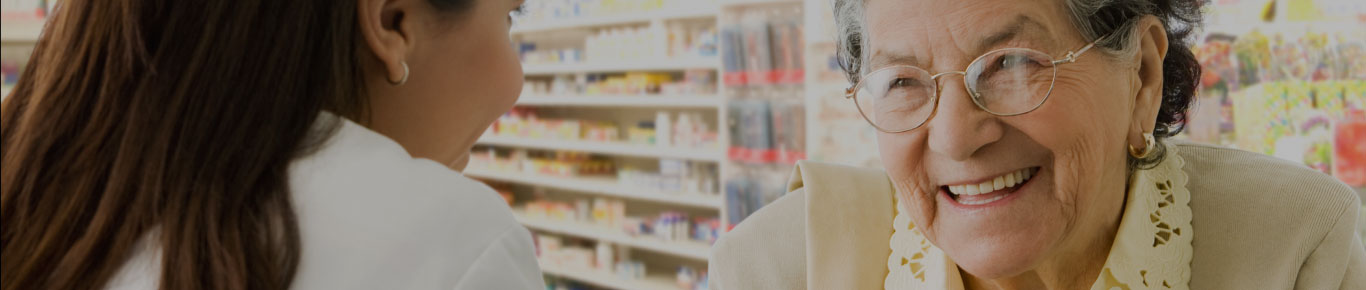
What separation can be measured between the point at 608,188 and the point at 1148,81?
4256 mm

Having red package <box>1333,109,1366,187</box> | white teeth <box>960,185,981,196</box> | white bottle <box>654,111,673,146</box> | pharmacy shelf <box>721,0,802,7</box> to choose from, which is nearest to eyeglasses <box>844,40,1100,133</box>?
white teeth <box>960,185,981,196</box>

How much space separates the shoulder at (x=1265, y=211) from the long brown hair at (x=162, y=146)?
3.98 ft

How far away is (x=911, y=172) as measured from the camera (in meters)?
1.31

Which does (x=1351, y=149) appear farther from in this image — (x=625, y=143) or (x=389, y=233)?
(x=625, y=143)

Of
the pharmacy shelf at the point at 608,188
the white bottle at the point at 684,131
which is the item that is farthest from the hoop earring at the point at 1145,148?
the white bottle at the point at 684,131

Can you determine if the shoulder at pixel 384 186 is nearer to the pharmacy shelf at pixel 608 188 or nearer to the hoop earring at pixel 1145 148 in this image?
the hoop earring at pixel 1145 148

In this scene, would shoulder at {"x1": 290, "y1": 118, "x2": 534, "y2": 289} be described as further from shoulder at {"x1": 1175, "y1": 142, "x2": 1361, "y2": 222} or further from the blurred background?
the blurred background

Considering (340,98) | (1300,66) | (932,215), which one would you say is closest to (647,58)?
(1300,66)

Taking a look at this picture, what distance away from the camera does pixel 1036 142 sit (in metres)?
1.19

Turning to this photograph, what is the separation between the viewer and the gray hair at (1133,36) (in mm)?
1205

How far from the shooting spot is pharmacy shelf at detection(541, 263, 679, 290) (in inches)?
213

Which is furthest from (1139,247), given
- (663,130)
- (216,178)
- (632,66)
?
(632,66)

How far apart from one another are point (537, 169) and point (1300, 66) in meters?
4.14

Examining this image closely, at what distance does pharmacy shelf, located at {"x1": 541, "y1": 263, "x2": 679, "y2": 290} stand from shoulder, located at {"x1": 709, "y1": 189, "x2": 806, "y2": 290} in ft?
12.6
